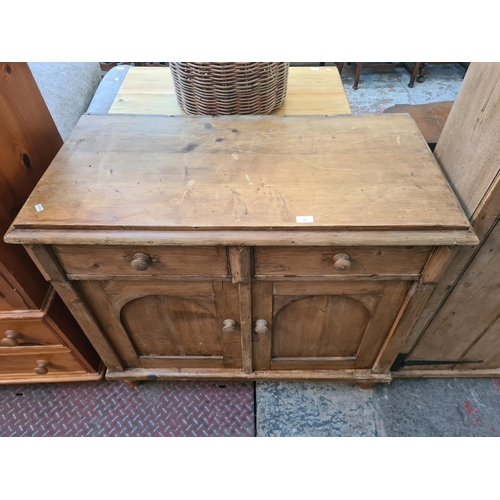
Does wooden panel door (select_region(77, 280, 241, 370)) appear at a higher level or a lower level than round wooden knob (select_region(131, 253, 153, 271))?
lower

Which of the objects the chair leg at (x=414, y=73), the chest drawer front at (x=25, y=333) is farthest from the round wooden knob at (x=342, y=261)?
the chair leg at (x=414, y=73)

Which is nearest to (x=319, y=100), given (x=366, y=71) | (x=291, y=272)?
(x=291, y=272)

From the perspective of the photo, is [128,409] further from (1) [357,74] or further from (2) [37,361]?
(1) [357,74]

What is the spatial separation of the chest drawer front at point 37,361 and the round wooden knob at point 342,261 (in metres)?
1.09

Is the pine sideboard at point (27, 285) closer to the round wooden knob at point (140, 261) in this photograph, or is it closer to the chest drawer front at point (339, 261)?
the round wooden knob at point (140, 261)

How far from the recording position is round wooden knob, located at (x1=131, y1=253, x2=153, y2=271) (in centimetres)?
94

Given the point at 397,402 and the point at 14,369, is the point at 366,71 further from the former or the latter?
the point at 14,369

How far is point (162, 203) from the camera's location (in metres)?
0.93

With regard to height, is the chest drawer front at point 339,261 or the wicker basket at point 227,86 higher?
the wicker basket at point 227,86

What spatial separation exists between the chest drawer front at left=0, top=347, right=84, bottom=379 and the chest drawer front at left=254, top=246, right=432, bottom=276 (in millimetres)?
938

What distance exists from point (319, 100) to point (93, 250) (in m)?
1.10

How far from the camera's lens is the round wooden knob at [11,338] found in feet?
4.18

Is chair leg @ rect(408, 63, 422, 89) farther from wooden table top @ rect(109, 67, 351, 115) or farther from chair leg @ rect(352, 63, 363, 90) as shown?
wooden table top @ rect(109, 67, 351, 115)

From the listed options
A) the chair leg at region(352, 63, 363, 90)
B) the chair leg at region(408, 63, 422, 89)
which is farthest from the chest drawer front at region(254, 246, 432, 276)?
the chair leg at region(408, 63, 422, 89)
